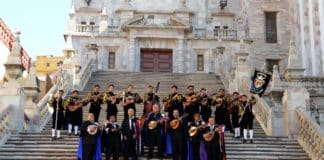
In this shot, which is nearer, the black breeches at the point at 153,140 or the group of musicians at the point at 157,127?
the group of musicians at the point at 157,127

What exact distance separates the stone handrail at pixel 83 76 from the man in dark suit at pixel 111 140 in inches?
409

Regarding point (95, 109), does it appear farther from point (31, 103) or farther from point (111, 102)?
point (31, 103)

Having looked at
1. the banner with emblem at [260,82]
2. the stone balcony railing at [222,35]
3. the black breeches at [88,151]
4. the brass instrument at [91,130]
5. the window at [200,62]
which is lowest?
the black breeches at [88,151]

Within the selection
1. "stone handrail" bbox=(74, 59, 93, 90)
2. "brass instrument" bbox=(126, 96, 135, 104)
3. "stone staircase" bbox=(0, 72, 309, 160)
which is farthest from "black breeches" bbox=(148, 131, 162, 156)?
"stone handrail" bbox=(74, 59, 93, 90)

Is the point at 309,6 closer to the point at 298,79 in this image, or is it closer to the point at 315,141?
the point at 298,79

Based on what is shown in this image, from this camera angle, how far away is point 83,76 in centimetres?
2462

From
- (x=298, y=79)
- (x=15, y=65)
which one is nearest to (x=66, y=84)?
(x=15, y=65)

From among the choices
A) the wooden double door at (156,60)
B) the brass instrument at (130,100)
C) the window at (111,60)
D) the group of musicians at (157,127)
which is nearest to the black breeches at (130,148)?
the group of musicians at (157,127)

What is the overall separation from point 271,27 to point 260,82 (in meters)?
22.2

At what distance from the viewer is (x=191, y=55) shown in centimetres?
3406

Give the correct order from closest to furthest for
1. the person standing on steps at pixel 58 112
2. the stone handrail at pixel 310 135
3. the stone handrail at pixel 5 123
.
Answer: the stone handrail at pixel 310 135 → the stone handrail at pixel 5 123 → the person standing on steps at pixel 58 112

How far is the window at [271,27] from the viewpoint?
37.0 metres

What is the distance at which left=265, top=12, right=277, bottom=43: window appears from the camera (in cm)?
3703

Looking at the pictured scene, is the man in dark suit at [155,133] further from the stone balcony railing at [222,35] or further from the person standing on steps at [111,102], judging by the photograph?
the stone balcony railing at [222,35]
